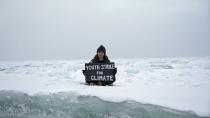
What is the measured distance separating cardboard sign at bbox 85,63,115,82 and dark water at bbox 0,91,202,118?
25.2 inches

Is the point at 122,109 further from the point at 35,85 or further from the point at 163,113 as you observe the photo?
the point at 35,85

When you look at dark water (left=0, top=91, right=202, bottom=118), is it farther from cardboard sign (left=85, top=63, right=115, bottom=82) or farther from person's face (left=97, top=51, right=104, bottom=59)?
person's face (left=97, top=51, right=104, bottom=59)

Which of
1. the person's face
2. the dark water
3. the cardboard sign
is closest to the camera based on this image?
the dark water

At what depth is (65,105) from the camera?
258cm

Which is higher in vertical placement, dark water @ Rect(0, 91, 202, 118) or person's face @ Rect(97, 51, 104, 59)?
person's face @ Rect(97, 51, 104, 59)

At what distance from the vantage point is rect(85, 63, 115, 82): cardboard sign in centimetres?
329

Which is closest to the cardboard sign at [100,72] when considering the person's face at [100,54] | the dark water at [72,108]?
the person's face at [100,54]

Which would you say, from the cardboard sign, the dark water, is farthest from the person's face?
the dark water

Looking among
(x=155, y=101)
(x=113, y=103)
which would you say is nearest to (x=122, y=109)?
(x=113, y=103)

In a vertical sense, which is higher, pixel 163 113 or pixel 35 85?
pixel 35 85

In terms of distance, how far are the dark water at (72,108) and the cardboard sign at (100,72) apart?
640 mm

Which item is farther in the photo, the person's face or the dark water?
the person's face

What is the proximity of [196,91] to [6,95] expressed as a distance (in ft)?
6.48

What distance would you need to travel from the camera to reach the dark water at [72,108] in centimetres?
234
